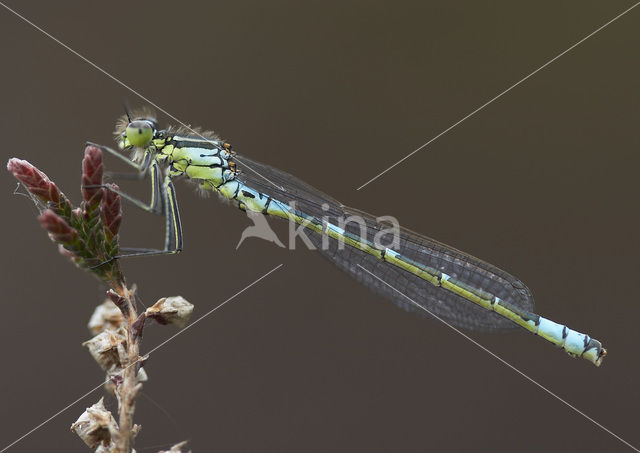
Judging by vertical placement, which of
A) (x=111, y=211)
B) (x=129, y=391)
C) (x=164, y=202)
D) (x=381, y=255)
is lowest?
(x=129, y=391)

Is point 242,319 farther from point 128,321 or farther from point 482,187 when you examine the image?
point 128,321

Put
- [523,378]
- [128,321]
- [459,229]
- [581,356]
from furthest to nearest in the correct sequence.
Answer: [459,229] → [523,378] → [581,356] → [128,321]

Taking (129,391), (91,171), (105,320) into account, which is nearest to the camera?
(129,391)

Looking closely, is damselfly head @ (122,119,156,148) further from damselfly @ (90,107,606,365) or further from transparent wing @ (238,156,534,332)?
transparent wing @ (238,156,534,332)

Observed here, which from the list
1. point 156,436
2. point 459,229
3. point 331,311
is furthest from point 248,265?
point 459,229

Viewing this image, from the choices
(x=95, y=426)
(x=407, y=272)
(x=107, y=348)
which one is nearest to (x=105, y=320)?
(x=107, y=348)

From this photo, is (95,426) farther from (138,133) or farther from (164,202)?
(138,133)

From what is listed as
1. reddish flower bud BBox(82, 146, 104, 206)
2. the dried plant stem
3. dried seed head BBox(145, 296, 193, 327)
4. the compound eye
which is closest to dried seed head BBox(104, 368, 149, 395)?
the dried plant stem
